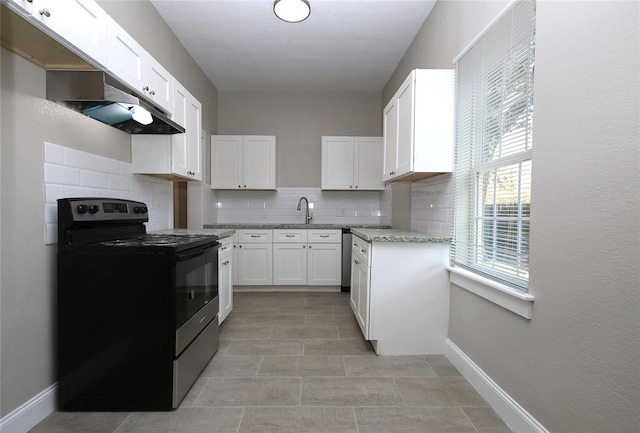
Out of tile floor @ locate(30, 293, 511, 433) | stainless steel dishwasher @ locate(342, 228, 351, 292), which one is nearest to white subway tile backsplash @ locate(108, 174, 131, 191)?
tile floor @ locate(30, 293, 511, 433)

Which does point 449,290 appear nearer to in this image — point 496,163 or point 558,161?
point 496,163

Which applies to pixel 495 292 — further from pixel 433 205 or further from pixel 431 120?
pixel 431 120

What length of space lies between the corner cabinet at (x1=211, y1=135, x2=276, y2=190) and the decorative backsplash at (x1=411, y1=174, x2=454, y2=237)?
2167 millimetres

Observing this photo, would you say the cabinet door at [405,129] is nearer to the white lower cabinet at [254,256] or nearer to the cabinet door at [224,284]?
the cabinet door at [224,284]

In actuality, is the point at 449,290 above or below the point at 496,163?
below

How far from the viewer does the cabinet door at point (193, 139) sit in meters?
2.85

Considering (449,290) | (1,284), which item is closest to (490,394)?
(449,290)

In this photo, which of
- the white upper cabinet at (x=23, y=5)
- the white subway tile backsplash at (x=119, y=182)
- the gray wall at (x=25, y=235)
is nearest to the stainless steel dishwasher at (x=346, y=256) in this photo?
the white subway tile backsplash at (x=119, y=182)

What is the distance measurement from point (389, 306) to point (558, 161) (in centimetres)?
149

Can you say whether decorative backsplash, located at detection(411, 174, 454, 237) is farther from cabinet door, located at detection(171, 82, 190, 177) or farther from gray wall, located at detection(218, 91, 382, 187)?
cabinet door, located at detection(171, 82, 190, 177)

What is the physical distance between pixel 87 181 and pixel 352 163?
10.8ft

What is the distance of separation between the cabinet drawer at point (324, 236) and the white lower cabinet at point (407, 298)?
1.85 metres

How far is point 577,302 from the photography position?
1.25 m

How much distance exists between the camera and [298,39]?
3.36m
